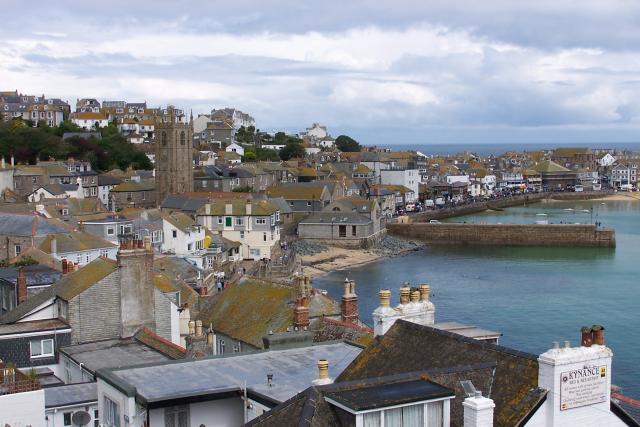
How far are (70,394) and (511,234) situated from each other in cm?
6460

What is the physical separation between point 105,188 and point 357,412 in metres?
66.5

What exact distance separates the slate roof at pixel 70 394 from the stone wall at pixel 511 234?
2460 inches

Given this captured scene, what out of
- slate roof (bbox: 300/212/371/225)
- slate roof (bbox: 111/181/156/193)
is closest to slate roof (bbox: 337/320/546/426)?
slate roof (bbox: 300/212/371/225)

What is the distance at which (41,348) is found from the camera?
650 inches

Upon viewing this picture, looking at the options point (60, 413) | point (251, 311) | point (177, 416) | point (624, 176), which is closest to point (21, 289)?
point (251, 311)

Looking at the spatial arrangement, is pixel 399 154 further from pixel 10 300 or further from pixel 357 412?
pixel 357 412

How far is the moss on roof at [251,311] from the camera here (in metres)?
19.2

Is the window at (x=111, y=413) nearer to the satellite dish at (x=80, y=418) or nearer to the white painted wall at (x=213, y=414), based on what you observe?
the white painted wall at (x=213, y=414)

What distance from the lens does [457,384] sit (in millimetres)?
8031

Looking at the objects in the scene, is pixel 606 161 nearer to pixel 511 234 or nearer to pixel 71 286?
pixel 511 234

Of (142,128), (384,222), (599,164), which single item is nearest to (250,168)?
(384,222)

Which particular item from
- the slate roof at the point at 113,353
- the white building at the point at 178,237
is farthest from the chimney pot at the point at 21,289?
the white building at the point at 178,237

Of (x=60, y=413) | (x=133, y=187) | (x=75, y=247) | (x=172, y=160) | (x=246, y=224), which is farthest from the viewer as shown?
(x=172, y=160)

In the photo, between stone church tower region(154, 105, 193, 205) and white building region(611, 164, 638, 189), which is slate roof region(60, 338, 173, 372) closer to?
stone church tower region(154, 105, 193, 205)
